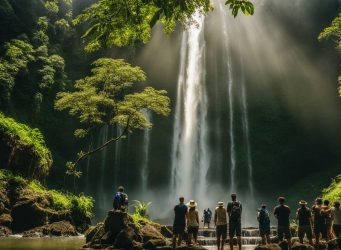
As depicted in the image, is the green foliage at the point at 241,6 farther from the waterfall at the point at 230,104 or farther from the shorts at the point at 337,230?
the waterfall at the point at 230,104

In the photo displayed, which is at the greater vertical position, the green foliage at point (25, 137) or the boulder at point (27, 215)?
the green foliage at point (25, 137)

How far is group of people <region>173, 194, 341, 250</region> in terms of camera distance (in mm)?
9438

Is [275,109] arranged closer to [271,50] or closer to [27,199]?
[271,50]

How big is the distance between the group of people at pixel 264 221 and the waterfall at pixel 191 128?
23.2 metres

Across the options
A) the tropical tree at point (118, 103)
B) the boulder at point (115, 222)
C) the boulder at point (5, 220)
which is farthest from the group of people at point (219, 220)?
the tropical tree at point (118, 103)

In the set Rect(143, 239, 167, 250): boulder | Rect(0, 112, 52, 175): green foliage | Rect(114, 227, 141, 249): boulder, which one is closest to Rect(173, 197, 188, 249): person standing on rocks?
Rect(143, 239, 167, 250): boulder

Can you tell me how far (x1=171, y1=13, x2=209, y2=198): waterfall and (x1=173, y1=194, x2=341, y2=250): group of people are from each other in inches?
911

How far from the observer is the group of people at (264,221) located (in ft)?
31.0

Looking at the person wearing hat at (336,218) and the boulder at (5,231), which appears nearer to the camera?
the person wearing hat at (336,218)

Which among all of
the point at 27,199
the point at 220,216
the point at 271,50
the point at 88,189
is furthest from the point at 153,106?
the point at 271,50

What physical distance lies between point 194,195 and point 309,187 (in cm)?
1105

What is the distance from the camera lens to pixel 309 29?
3762cm

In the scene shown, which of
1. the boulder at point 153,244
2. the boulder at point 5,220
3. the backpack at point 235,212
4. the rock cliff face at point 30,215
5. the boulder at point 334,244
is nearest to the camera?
the backpack at point 235,212

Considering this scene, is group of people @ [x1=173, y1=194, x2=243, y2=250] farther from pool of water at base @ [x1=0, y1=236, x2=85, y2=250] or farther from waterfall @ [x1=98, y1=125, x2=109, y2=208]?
waterfall @ [x1=98, y1=125, x2=109, y2=208]
